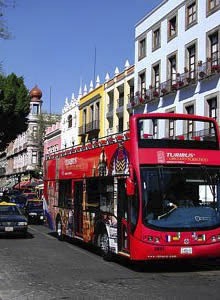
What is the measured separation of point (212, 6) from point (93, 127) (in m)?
22.2

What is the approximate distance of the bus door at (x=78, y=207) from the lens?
1686cm

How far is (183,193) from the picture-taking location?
39.8 feet

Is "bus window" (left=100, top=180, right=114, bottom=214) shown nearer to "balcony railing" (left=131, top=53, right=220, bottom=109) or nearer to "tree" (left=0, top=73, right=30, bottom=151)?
"balcony railing" (left=131, top=53, right=220, bottom=109)

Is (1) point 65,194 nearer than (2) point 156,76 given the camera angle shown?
Yes

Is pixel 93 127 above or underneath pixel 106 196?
above

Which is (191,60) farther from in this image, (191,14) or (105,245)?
(105,245)

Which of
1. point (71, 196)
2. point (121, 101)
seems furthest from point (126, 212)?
point (121, 101)

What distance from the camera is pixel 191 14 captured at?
33250mm

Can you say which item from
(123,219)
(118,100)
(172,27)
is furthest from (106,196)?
(118,100)

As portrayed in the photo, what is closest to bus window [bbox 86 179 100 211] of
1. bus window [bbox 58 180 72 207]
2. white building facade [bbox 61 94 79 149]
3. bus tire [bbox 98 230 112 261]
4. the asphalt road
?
bus tire [bbox 98 230 112 261]

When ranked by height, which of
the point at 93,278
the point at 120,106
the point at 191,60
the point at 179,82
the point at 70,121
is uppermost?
the point at 191,60

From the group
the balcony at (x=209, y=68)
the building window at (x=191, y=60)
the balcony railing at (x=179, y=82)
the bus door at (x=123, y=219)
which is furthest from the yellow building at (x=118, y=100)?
the bus door at (x=123, y=219)

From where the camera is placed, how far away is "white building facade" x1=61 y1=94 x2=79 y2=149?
56938 mm

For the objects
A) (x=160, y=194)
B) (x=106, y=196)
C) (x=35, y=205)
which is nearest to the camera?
(x=160, y=194)
